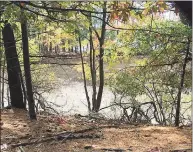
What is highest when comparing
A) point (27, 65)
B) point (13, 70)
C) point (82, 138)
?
point (27, 65)

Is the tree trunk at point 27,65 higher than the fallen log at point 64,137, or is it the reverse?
the tree trunk at point 27,65

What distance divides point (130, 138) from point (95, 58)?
21.5 ft

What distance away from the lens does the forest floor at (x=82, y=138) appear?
390cm

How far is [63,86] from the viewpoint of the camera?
13.4 metres

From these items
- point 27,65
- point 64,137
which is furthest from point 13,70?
point 64,137

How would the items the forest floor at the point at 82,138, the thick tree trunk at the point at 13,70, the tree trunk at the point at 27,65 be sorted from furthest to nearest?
the thick tree trunk at the point at 13,70 < the tree trunk at the point at 27,65 < the forest floor at the point at 82,138

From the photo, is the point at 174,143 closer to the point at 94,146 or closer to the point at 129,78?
the point at 94,146

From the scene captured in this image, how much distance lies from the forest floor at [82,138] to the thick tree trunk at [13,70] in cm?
163

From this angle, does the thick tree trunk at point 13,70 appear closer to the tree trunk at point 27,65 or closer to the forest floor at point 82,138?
the tree trunk at point 27,65

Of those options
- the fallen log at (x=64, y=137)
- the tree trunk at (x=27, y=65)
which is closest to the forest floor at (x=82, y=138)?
the fallen log at (x=64, y=137)

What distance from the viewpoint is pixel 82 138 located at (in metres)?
4.37

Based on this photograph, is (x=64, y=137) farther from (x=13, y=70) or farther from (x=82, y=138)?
(x=13, y=70)

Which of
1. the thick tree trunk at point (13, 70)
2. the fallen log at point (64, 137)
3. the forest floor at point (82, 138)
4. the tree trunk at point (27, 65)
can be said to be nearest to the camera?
the forest floor at point (82, 138)

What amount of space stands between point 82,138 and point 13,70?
124 inches
